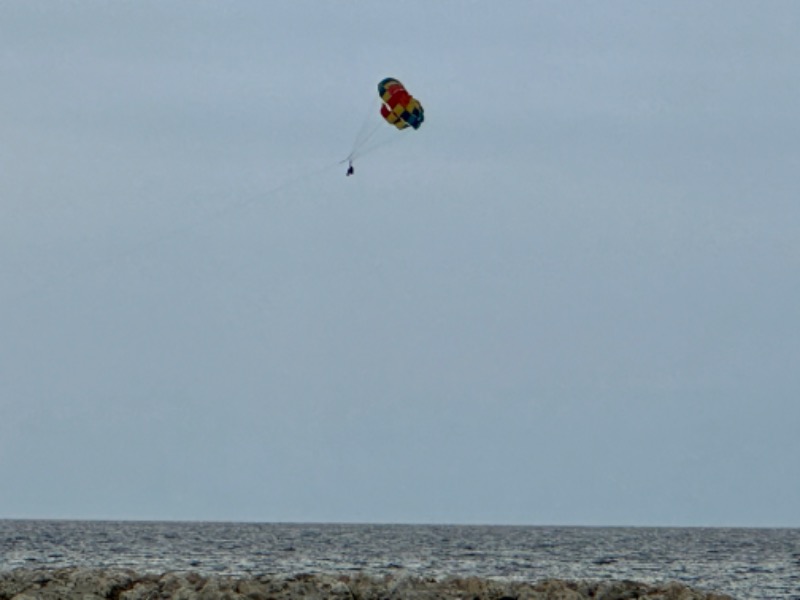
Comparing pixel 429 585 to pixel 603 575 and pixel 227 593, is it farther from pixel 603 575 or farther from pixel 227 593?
pixel 603 575

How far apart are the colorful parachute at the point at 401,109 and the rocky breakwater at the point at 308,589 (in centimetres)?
2492

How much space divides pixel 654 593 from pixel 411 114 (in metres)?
27.3

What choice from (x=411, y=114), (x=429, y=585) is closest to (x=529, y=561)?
(x=411, y=114)

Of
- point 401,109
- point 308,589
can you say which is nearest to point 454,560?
point 401,109

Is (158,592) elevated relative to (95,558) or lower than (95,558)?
lower

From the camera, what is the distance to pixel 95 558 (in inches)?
2670

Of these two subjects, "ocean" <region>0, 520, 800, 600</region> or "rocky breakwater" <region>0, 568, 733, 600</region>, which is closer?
"rocky breakwater" <region>0, 568, 733, 600</region>

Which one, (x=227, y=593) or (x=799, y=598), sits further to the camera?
(x=799, y=598)

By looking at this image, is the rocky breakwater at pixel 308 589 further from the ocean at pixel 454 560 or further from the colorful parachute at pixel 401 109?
the colorful parachute at pixel 401 109

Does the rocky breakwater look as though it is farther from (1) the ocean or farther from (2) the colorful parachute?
(2) the colorful parachute

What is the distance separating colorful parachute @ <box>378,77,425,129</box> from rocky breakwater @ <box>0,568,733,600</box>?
81.7 ft

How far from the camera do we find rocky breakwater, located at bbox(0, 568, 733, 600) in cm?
3175

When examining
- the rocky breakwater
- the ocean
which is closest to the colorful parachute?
the ocean

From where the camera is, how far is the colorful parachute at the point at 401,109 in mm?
56469
